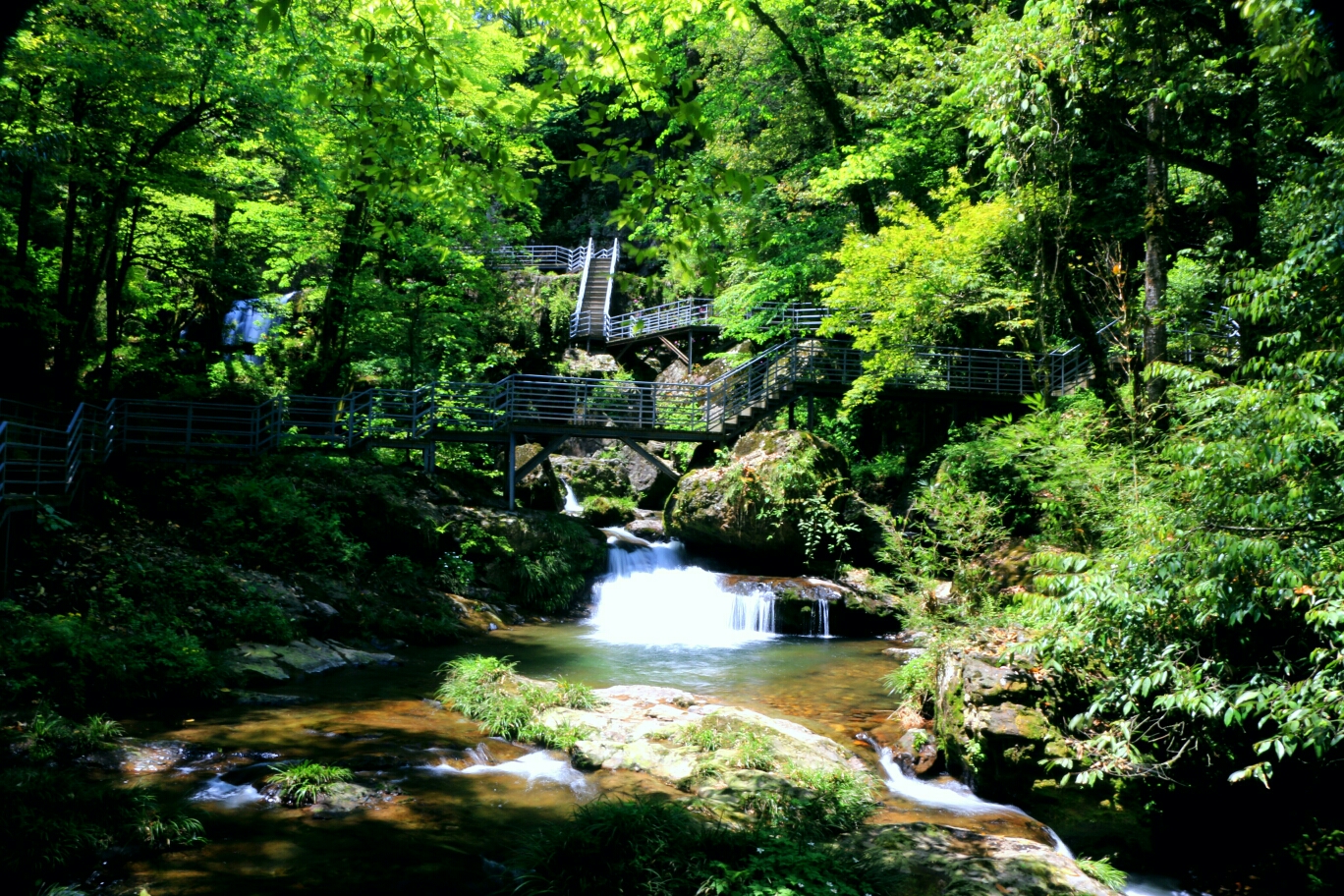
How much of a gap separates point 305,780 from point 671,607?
10457 mm

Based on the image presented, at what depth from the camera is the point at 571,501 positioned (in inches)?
909

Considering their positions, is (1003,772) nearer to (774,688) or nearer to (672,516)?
(774,688)

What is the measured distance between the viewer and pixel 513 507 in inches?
701

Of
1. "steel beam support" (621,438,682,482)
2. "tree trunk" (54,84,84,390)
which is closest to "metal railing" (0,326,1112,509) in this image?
"steel beam support" (621,438,682,482)

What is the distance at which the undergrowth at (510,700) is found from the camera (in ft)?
25.3

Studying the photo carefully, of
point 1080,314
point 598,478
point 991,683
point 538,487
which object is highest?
point 1080,314

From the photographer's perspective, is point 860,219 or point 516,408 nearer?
point 516,408

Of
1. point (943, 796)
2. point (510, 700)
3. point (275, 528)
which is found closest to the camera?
point (943, 796)

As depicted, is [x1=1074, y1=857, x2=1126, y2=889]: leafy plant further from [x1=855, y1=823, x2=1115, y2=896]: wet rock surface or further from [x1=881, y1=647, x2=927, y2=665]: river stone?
[x1=881, y1=647, x2=927, y2=665]: river stone

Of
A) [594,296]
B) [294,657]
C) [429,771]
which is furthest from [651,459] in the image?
[429,771]

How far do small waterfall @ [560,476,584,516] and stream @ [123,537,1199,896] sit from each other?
9.13 metres

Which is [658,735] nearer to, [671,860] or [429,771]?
[429,771]

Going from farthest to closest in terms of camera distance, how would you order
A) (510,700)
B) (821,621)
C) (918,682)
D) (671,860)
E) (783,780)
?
(821,621) → (918,682) → (510,700) → (783,780) → (671,860)

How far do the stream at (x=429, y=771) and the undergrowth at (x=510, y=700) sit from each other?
200 mm
